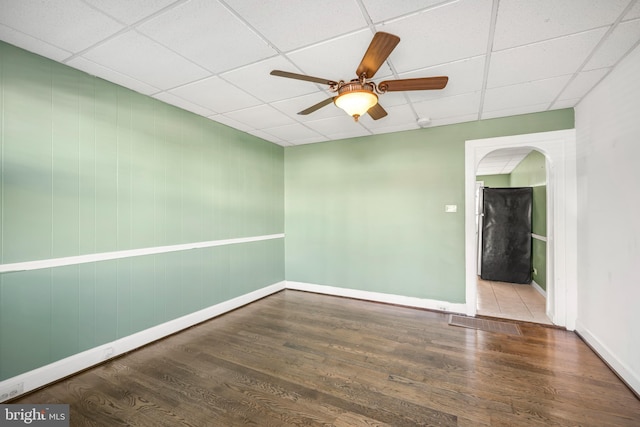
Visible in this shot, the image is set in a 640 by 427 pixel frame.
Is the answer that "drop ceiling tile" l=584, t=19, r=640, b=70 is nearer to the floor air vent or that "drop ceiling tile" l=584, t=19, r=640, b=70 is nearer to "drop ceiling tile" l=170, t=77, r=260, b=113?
the floor air vent

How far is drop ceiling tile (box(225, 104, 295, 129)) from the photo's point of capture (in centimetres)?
328

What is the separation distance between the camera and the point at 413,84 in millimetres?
1977

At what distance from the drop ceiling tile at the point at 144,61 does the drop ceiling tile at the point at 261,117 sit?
2.71 feet

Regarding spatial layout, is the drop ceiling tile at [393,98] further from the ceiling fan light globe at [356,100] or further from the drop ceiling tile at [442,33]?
the ceiling fan light globe at [356,100]

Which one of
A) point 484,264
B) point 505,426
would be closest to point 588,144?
point 505,426

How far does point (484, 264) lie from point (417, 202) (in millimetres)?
2984

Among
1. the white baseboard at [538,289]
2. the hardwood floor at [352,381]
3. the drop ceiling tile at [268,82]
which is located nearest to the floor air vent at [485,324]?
the hardwood floor at [352,381]

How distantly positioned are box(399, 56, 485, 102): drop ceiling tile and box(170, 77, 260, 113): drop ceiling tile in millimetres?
1668

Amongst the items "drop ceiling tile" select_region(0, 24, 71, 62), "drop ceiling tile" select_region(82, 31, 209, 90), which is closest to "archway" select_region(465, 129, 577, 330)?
"drop ceiling tile" select_region(82, 31, 209, 90)

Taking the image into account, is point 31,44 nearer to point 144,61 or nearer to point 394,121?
point 144,61

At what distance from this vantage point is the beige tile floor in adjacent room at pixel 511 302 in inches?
145

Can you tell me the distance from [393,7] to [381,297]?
3.73 meters

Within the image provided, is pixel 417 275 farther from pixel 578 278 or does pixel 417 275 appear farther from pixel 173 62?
pixel 173 62

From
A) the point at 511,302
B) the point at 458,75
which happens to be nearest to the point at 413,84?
the point at 458,75
